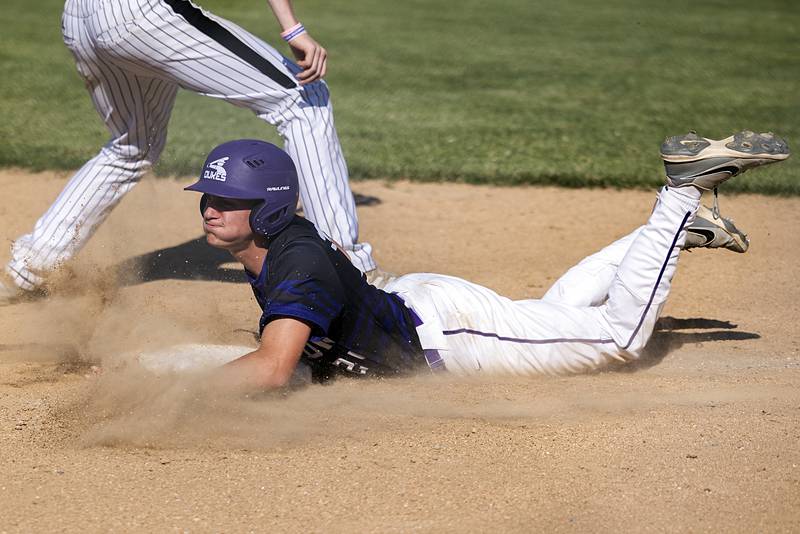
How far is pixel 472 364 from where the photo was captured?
13.6ft

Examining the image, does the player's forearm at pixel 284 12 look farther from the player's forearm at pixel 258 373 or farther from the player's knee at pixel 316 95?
the player's forearm at pixel 258 373

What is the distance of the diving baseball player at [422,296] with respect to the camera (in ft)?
12.0

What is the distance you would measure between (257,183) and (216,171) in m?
0.15

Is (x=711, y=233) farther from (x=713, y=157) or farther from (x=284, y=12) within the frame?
(x=284, y=12)

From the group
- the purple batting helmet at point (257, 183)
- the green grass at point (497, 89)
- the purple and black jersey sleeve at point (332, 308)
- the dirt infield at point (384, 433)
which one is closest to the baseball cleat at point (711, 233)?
the dirt infield at point (384, 433)

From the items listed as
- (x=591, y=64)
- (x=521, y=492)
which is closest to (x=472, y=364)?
(x=521, y=492)

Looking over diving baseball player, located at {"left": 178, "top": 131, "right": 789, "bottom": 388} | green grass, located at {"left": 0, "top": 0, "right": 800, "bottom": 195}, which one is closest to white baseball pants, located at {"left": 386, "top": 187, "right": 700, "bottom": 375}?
diving baseball player, located at {"left": 178, "top": 131, "right": 789, "bottom": 388}

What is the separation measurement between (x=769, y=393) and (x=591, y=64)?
8.64m

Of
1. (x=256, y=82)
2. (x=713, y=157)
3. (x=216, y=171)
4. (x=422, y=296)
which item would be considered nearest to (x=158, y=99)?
(x=256, y=82)

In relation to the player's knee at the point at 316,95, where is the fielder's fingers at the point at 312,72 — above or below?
above

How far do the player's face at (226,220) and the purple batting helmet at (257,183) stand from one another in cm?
3

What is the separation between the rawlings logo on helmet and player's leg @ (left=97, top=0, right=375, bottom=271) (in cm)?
105

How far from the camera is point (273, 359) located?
11.5ft

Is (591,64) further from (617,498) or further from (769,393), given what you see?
(617,498)
